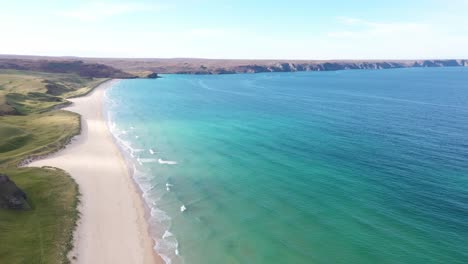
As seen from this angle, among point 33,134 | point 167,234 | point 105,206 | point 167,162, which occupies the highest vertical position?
point 33,134

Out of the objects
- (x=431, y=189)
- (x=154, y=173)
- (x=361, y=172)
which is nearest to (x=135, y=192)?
(x=154, y=173)

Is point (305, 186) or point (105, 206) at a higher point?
point (305, 186)

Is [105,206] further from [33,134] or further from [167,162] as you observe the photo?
[33,134]

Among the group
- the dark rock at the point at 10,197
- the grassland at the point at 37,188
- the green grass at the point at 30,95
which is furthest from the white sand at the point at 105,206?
the green grass at the point at 30,95

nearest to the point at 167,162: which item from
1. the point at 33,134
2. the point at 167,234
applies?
the point at 167,234

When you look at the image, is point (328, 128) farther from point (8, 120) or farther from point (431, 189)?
point (8, 120)

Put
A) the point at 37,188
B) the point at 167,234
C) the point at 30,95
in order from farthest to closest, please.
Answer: the point at 30,95 < the point at 37,188 < the point at 167,234

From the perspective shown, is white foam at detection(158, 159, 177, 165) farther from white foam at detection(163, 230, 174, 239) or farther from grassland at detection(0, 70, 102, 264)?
white foam at detection(163, 230, 174, 239)

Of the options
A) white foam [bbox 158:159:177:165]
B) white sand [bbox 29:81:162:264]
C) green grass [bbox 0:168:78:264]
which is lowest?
white sand [bbox 29:81:162:264]

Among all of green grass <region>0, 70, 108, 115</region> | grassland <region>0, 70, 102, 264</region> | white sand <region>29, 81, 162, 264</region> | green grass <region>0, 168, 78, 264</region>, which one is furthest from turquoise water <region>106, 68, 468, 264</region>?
green grass <region>0, 70, 108, 115</region>
